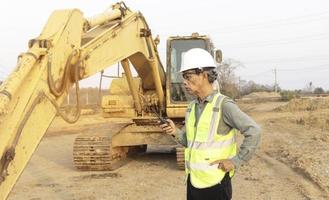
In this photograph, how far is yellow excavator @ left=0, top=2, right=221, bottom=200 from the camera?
4629 mm

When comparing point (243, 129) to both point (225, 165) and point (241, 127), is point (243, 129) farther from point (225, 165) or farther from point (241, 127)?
point (225, 165)

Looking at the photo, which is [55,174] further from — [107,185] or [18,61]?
[18,61]

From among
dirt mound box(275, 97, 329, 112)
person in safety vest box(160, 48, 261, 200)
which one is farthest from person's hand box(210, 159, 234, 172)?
dirt mound box(275, 97, 329, 112)

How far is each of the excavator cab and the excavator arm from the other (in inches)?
171

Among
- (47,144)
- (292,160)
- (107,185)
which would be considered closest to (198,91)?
(107,185)

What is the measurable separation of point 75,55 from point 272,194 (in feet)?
14.7

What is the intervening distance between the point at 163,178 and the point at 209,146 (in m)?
6.59

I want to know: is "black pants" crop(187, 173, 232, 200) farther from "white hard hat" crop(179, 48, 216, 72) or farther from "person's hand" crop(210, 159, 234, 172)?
"white hard hat" crop(179, 48, 216, 72)

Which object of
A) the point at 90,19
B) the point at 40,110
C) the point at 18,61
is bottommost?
the point at 40,110

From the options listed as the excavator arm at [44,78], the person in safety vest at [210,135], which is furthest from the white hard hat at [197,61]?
the excavator arm at [44,78]

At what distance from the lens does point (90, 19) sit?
691cm

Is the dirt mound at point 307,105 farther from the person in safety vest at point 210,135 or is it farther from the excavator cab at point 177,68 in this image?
the person in safety vest at point 210,135

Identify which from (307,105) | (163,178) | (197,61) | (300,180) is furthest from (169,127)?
(307,105)

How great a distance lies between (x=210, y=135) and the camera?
165 inches
